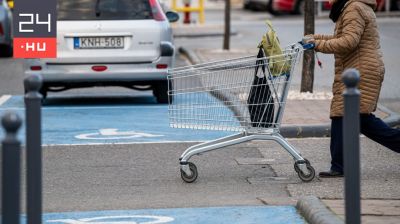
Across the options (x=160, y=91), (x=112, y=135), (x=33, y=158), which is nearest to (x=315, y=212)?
(x=33, y=158)

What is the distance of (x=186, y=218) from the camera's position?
8094mm

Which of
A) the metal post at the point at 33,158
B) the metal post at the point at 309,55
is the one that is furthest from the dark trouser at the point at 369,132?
the metal post at the point at 309,55

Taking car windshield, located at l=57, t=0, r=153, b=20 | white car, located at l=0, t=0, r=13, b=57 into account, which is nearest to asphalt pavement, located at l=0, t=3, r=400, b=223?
car windshield, located at l=57, t=0, r=153, b=20

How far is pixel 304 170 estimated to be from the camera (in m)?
9.47

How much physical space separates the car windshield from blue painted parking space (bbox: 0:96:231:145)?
3.87 feet

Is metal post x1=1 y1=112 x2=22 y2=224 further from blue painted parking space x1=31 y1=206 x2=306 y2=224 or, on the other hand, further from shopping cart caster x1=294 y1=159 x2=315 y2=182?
shopping cart caster x1=294 y1=159 x2=315 y2=182

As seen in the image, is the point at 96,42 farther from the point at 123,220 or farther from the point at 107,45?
the point at 123,220

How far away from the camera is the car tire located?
1547 centimetres

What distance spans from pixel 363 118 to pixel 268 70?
96 centimetres

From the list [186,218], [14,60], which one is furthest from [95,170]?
[14,60]

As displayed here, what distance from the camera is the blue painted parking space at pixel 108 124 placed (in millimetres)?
12359

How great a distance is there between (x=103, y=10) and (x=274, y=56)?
246 inches

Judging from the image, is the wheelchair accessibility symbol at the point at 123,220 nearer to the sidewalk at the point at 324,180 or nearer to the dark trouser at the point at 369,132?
the sidewalk at the point at 324,180

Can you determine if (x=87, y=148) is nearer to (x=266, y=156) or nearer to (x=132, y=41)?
(x=266, y=156)
